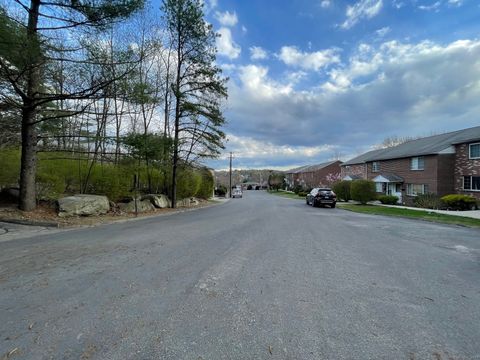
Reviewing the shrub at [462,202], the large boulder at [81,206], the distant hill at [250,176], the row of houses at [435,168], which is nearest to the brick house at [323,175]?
the row of houses at [435,168]

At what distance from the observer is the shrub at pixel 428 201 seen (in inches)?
915

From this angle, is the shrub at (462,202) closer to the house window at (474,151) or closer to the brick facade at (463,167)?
the brick facade at (463,167)

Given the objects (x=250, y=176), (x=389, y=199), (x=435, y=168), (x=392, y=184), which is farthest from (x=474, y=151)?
(x=250, y=176)

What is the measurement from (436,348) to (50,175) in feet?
52.5

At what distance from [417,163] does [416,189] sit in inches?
108

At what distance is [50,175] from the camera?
1380cm

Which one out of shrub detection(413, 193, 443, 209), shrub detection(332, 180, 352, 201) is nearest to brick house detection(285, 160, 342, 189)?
shrub detection(332, 180, 352, 201)

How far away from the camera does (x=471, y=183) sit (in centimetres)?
2378

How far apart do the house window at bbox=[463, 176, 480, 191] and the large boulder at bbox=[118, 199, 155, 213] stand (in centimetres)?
2625

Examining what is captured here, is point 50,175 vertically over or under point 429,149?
under

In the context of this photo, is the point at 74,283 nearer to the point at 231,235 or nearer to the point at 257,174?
the point at 231,235

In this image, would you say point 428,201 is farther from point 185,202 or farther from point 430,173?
point 185,202

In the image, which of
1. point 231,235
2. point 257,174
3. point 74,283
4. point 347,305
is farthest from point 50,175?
point 257,174

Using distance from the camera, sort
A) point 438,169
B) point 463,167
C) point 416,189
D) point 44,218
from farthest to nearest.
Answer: point 416,189 → point 438,169 → point 463,167 → point 44,218
